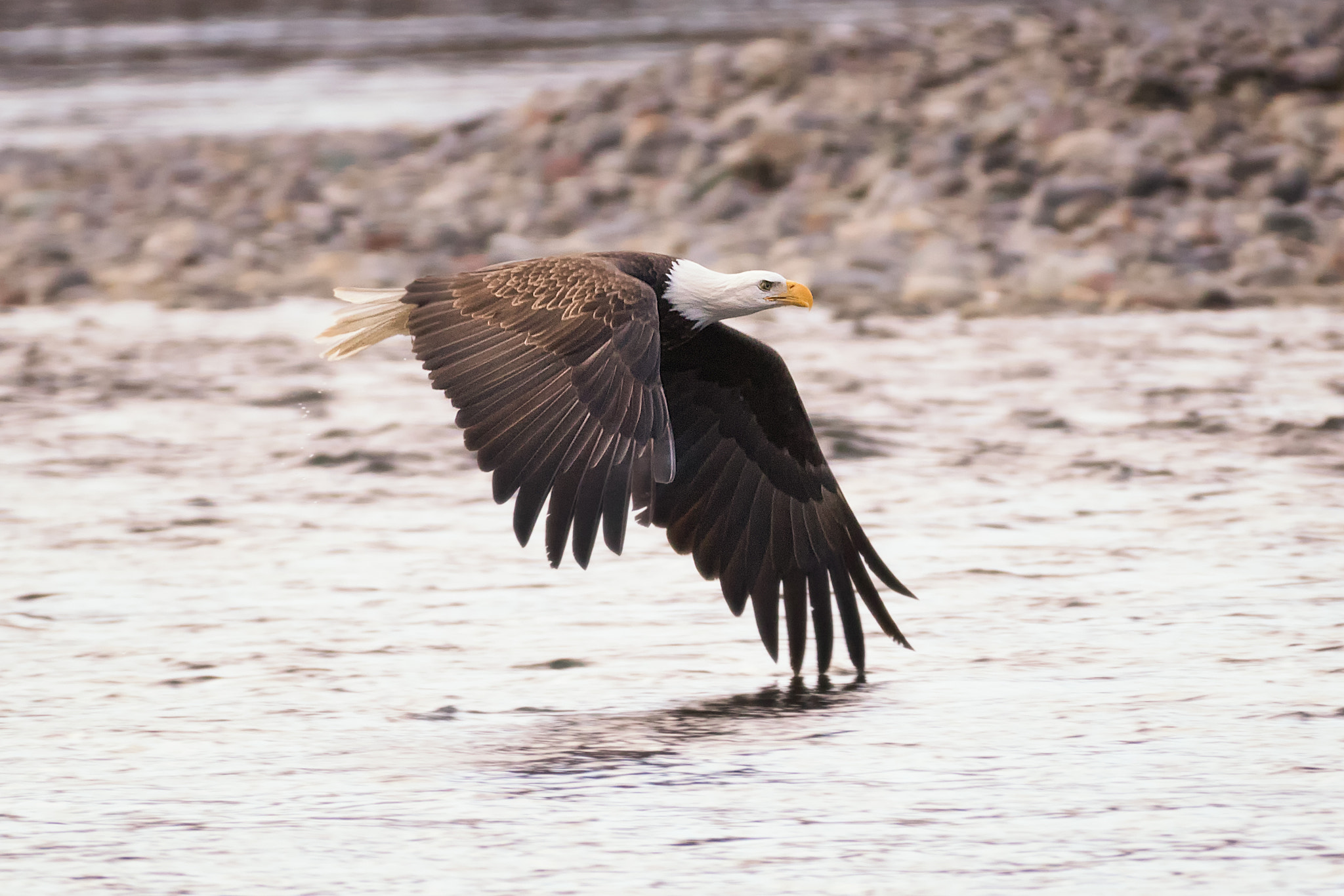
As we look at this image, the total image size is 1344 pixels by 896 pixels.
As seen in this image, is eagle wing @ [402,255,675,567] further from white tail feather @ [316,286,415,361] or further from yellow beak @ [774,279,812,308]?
yellow beak @ [774,279,812,308]

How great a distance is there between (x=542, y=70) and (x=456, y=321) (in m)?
21.4

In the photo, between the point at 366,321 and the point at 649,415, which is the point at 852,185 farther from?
the point at 649,415

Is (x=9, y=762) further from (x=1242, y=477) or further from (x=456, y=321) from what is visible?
(x=1242, y=477)

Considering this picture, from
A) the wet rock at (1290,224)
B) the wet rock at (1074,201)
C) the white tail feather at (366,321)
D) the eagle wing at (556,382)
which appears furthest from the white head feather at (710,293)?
the wet rock at (1290,224)

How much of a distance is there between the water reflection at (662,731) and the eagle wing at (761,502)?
0.20 meters

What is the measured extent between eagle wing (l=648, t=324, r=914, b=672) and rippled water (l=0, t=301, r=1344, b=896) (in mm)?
209

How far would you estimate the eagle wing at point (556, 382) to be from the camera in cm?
499

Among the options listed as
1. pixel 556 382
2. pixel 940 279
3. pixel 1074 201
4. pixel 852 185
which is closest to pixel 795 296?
pixel 556 382

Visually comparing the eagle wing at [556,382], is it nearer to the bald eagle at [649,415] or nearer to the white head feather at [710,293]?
the bald eagle at [649,415]

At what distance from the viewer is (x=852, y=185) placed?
15.1 metres

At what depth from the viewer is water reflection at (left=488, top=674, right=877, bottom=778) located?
5.18 meters

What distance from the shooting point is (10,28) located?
38.3m

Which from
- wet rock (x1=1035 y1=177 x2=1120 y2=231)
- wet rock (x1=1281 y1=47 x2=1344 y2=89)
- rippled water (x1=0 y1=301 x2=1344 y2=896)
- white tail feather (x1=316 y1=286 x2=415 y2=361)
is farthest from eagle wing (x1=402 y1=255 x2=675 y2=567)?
wet rock (x1=1281 y1=47 x2=1344 y2=89)

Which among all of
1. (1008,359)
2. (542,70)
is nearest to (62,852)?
(1008,359)
